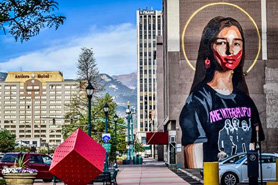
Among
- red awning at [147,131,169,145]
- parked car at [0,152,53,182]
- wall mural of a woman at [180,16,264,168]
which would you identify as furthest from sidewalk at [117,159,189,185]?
red awning at [147,131,169,145]

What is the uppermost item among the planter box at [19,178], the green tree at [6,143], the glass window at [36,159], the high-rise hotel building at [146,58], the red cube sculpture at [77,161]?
the high-rise hotel building at [146,58]

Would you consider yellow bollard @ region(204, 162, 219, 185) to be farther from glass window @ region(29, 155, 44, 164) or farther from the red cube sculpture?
glass window @ region(29, 155, 44, 164)

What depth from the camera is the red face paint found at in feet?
178

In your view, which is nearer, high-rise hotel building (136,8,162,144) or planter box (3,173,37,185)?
planter box (3,173,37,185)

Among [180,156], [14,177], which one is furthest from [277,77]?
[14,177]

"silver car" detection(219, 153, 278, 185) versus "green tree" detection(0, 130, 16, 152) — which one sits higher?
"silver car" detection(219, 153, 278, 185)

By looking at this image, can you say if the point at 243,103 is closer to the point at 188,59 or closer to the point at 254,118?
the point at 254,118

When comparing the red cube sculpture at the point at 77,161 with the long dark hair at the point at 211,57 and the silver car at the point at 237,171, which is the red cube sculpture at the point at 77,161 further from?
the long dark hair at the point at 211,57

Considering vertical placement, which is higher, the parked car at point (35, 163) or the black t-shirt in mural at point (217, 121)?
the black t-shirt in mural at point (217, 121)

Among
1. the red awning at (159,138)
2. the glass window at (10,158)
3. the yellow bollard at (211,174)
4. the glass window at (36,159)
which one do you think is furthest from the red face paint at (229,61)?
the yellow bollard at (211,174)

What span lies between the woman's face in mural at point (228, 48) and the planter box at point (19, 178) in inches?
1289

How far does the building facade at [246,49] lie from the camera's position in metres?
54.5

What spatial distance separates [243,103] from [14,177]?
3347 centimetres

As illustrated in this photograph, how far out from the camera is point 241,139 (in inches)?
2073
